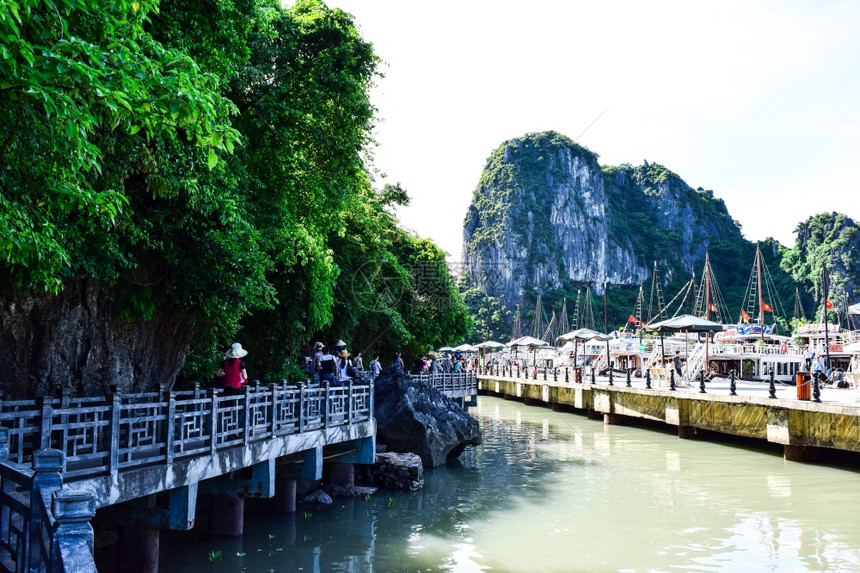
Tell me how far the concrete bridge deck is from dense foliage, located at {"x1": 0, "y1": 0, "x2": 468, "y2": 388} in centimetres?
1279

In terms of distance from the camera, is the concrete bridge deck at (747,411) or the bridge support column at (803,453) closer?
the concrete bridge deck at (747,411)

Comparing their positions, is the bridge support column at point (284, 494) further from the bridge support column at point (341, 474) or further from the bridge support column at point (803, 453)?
the bridge support column at point (803, 453)

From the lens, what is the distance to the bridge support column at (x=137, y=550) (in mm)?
9219

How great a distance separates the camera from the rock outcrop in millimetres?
18297

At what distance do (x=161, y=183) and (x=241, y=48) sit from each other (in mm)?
4583

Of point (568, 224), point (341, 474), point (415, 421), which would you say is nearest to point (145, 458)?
point (341, 474)

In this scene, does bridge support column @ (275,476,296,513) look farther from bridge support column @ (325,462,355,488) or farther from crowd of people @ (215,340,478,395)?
crowd of people @ (215,340,478,395)

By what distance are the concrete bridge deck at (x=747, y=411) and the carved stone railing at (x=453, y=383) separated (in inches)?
212

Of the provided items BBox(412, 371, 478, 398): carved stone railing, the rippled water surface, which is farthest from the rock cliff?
the rippled water surface

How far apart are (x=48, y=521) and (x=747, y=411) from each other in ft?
69.7

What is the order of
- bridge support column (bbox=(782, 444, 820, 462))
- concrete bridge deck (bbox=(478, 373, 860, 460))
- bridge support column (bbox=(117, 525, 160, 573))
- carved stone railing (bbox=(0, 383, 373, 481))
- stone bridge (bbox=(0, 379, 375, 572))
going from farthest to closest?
bridge support column (bbox=(782, 444, 820, 462)) → concrete bridge deck (bbox=(478, 373, 860, 460)) → bridge support column (bbox=(117, 525, 160, 573)) → carved stone railing (bbox=(0, 383, 373, 481)) → stone bridge (bbox=(0, 379, 375, 572))

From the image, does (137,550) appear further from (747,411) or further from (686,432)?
(686,432)

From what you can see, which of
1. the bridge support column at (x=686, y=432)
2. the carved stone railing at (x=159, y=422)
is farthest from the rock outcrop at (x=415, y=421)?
the bridge support column at (x=686, y=432)

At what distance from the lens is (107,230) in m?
8.98
